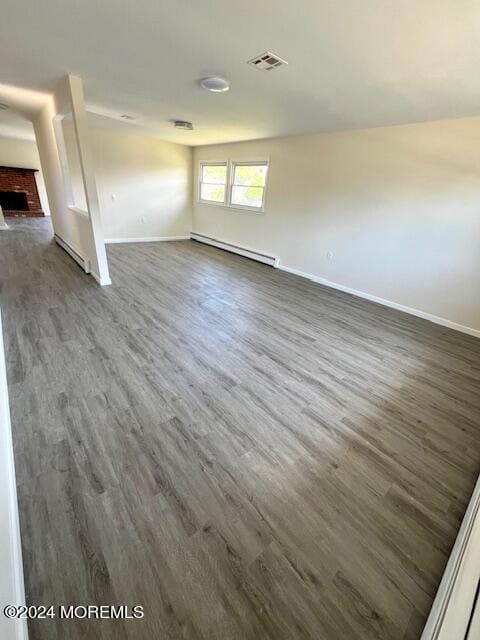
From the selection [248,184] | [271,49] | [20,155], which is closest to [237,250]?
[248,184]

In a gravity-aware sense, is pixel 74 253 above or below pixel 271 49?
below

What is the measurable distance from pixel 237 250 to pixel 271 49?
4371mm

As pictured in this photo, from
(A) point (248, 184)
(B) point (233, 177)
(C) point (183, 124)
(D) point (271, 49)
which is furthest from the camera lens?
(B) point (233, 177)

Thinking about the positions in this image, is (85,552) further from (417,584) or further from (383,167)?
(383,167)

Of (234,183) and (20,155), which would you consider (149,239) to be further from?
(20,155)

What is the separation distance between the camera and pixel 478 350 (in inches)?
121

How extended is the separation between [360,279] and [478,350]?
70.5 inches

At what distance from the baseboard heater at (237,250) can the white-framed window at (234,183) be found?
33.8 inches

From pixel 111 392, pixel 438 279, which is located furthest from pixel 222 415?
pixel 438 279

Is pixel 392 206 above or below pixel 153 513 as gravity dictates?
above

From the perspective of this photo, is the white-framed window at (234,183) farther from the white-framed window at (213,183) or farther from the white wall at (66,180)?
the white wall at (66,180)

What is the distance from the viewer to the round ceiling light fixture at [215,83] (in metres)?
2.65

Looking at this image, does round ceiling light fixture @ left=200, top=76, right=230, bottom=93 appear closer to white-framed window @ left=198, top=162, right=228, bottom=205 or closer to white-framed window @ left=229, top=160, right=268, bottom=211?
white-framed window @ left=229, top=160, right=268, bottom=211

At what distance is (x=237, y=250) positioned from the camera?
251 inches
